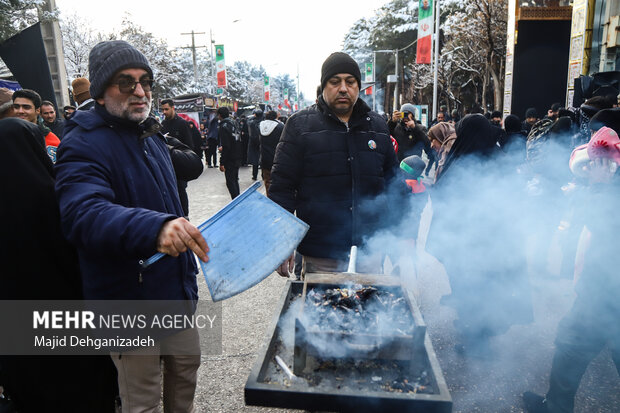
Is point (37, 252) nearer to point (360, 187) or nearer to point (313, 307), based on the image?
point (313, 307)

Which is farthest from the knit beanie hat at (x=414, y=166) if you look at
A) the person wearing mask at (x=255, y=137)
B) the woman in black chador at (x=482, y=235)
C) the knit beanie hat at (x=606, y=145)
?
the person wearing mask at (x=255, y=137)

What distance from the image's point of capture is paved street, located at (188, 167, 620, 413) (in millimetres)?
2812

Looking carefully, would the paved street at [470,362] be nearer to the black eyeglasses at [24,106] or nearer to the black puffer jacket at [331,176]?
the black puffer jacket at [331,176]

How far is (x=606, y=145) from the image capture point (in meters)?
2.34

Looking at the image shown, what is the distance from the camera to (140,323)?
180cm

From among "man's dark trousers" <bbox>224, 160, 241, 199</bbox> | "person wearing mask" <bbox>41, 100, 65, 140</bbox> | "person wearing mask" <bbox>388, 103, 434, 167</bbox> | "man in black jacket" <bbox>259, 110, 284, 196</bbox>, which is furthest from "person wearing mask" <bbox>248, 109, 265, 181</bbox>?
"person wearing mask" <bbox>41, 100, 65, 140</bbox>

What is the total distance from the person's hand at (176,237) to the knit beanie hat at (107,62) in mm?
836

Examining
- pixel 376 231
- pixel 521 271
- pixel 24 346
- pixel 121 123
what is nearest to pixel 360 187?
pixel 376 231

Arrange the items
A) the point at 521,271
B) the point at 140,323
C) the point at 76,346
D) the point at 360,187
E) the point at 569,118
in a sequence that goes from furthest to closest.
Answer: the point at 569,118
the point at 521,271
the point at 360,187
the point at 76,346
the point at 140,323

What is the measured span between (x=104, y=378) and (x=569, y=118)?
6.19 metres

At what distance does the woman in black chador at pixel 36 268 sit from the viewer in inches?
74.9

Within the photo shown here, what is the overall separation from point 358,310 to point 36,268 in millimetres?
1636

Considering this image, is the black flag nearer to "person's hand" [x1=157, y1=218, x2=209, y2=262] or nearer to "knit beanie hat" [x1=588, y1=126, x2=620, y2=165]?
"person's hand" [x1=157, y1=218, x2=209, y2=262]

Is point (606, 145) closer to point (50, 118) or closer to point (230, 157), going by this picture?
point (50, 118)
